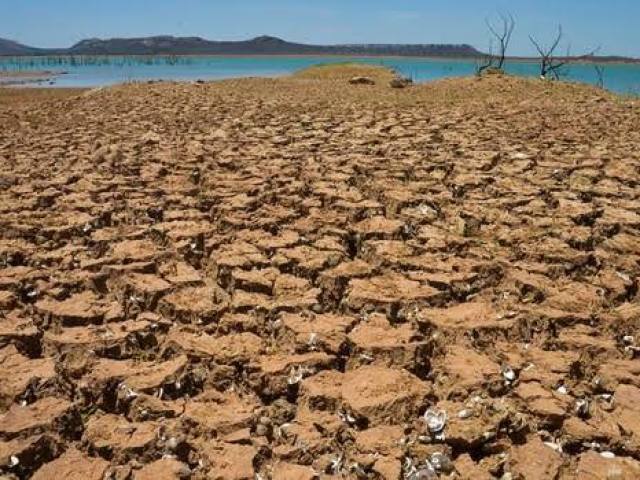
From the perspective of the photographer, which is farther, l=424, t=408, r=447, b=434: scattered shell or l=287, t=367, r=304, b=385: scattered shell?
l=287, t=367, r=304, b=385: scattered shell

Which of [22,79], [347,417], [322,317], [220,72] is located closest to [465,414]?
[347,417]

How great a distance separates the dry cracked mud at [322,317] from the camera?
1647 millimetres

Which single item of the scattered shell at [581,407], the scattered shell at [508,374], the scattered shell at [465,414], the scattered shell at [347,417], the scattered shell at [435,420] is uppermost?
the scattered shell at [508,374]

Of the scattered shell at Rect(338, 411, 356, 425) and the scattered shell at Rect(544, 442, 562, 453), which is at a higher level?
the scattered shell at Rect(338, 411, 356, 425)

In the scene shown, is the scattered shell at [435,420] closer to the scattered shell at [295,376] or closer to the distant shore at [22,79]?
the scattered shell at [295,376]

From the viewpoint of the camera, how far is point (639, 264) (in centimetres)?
276

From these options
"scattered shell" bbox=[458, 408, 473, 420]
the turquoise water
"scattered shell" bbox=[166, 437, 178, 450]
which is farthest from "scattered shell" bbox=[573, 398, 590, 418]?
the turquoise water

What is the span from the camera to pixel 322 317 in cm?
231

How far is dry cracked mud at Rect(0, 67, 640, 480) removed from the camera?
165cm

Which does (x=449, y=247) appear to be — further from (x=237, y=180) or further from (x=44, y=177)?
(x=44, y=177)

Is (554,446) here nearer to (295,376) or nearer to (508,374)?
(508,374)

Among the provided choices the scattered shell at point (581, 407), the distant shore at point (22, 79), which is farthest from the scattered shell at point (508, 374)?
the distant shore at point (22, 79)

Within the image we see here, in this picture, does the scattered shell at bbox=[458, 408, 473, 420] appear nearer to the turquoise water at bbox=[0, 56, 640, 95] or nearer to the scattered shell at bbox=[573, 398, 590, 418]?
the scattered shell at bbox=[573, 398, 590, 418]

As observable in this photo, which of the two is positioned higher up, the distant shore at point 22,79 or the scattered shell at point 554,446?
the distant shore at point 22,79
